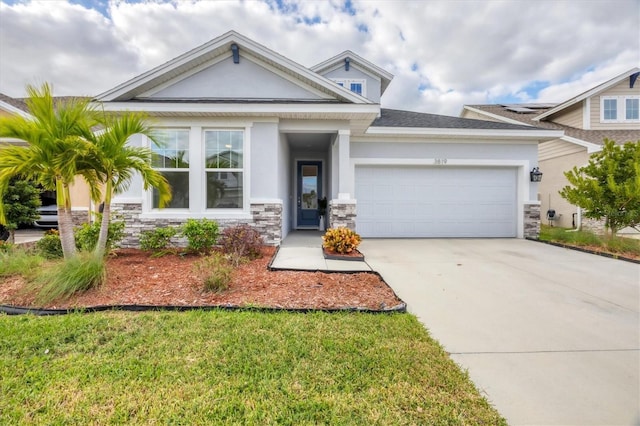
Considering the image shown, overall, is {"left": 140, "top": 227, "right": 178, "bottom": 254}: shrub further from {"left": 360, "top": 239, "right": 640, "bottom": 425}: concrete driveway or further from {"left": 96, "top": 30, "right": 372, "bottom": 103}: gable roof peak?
{"left": 360, "top": 239, "right": 640, "bottom": 425}: concrete driveway

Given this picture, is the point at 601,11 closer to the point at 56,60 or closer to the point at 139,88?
the point at 139,88

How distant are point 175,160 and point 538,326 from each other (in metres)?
7.62

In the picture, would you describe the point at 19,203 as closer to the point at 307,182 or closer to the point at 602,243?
the point at 307,182

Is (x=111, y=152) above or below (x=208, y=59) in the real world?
below

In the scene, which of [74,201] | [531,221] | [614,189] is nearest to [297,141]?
[74,201]

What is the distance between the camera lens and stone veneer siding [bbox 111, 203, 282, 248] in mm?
6949

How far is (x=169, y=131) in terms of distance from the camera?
6988 millimetres

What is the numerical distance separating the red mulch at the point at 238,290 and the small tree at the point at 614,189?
6.96 m

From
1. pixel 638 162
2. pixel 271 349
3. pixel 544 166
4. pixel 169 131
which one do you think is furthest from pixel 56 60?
pixel 544 166

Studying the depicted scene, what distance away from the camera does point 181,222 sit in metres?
6.94

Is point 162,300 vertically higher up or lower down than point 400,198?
lower down

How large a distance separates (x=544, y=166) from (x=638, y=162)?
6.72m

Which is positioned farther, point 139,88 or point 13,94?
point 13,94

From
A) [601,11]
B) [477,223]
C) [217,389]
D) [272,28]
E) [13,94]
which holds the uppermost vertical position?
[272,28]
